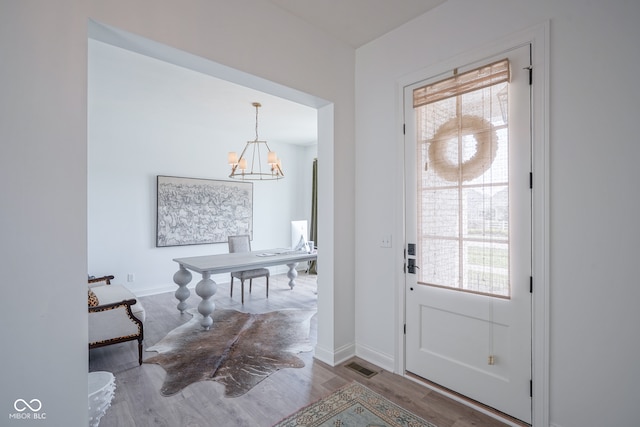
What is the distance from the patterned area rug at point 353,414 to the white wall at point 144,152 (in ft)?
11.2

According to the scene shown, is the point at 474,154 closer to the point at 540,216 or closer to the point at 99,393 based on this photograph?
the point at 540,216

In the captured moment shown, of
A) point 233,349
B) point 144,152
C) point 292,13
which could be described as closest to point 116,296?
point 233,349

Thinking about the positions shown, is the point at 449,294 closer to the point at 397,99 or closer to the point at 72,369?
the point at 397,99

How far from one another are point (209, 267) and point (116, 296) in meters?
0.92

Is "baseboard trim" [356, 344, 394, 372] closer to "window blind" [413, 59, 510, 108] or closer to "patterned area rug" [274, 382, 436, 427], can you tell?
"patterned area rug" [274, 382, 436, 427]

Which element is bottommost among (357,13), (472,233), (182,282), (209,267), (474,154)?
(182,282)

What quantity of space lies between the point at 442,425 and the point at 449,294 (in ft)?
2.70

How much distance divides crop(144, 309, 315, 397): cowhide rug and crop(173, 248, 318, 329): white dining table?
0.25 meters

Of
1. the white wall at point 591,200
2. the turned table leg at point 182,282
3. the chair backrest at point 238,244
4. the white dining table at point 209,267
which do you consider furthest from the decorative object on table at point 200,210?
the white wall at point 591,200

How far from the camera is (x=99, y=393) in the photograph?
2.26 metres

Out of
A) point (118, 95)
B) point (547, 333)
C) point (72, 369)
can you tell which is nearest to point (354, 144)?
point (547, 333)

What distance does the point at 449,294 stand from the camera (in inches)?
87.4

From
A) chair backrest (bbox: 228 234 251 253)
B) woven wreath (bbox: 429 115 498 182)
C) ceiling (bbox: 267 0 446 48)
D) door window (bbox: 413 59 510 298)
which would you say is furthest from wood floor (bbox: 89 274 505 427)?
ceiling (bbox: 267 0 446 48)

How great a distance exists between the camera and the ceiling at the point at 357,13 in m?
2.27
